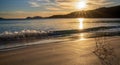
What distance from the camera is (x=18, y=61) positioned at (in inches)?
302

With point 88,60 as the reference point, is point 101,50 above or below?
above

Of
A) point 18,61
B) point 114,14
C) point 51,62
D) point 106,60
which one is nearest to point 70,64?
point 51,62

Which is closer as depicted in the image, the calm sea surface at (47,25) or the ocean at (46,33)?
the ocean at (46,33)

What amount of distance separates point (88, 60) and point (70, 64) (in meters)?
0.87

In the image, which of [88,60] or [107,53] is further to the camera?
[88,60]

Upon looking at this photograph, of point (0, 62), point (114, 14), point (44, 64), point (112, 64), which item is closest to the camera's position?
point (112, 64)

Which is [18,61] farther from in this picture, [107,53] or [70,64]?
[107,53]

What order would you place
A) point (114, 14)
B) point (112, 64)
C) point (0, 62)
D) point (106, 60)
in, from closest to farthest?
1. point (112, 64)
2. point (106, 60)
3. point (0, 62)
4. point (114, 14)

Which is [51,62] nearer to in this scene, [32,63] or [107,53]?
[32,63]

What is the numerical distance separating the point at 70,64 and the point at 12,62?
2.19m

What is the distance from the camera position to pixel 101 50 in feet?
22.5

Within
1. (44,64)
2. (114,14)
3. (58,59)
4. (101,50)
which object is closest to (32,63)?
(44,64)

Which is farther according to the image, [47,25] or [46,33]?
[47,25]

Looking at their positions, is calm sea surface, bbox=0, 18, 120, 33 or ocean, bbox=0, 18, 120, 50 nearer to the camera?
ocean, bbox=0, 18, 120, 50
